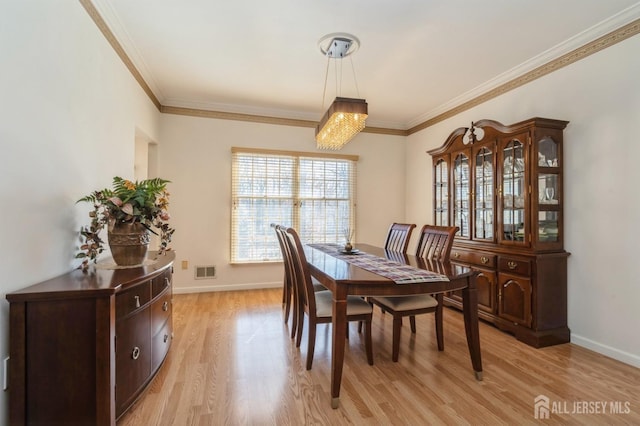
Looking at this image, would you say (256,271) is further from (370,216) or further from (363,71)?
(363,71)

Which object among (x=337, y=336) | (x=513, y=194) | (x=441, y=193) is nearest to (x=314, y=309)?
(x=337, y=336)

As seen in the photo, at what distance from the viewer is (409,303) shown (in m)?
2.30

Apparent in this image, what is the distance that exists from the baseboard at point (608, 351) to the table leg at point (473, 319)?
4.08ft

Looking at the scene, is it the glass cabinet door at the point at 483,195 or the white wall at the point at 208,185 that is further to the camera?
the white wall at the point at 208,185

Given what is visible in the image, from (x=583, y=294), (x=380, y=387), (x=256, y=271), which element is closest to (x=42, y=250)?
(x=380, y=387)

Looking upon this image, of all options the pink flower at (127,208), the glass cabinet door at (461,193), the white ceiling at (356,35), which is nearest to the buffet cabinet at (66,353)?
the pink flower at (127,208)

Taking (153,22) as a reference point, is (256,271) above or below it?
below

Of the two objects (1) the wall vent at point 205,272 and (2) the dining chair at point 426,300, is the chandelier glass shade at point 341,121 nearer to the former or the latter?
(2) the dining chair at point 426,300

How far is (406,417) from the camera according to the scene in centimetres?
167

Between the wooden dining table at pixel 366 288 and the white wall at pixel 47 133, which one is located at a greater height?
the white wall at pixel 47 133

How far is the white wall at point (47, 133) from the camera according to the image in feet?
4.60

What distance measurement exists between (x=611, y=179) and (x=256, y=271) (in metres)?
3.93

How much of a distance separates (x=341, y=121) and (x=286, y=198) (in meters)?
2.15

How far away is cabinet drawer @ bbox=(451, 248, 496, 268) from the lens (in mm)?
3007
